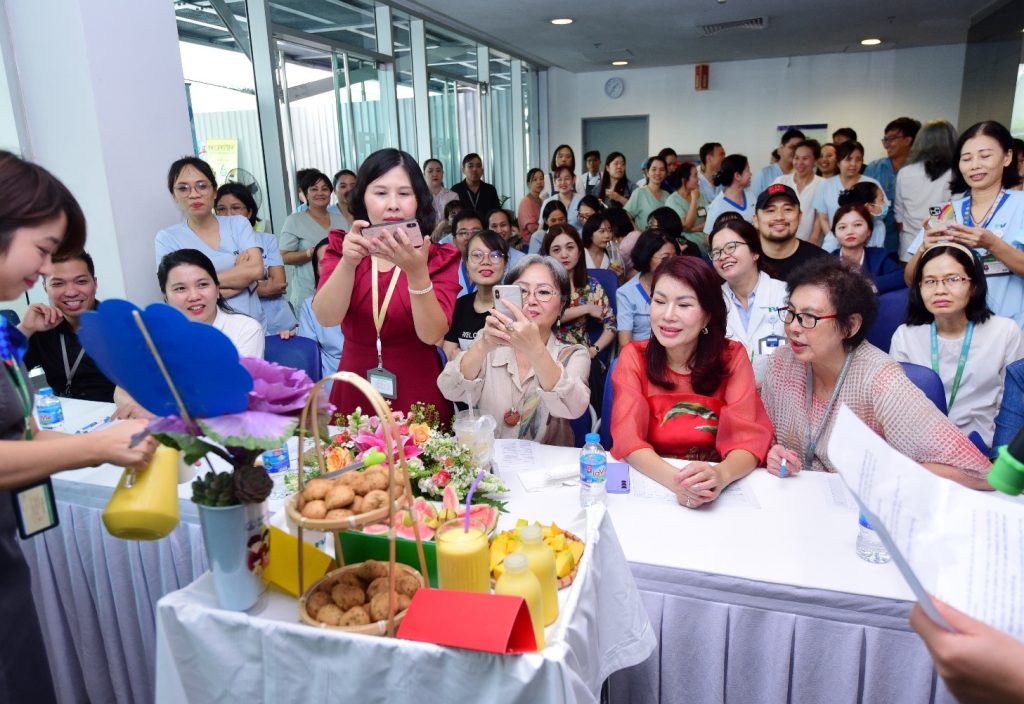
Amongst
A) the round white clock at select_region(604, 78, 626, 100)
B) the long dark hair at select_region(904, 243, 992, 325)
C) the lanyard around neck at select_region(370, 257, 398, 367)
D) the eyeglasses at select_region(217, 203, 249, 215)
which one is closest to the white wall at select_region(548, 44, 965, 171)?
the round white clock at select_region(604, 78, 626, 100)

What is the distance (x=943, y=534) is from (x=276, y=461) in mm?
1684

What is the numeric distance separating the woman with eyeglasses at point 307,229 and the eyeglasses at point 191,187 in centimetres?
168

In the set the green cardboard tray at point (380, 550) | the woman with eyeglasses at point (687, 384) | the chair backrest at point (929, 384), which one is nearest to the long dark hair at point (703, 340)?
the woman with eyeglasses at point (687, 384)

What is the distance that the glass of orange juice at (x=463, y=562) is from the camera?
105cm

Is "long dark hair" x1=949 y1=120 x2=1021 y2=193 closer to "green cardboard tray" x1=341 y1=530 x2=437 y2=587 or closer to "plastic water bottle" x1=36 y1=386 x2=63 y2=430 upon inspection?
"green cardboard tray" x1=341 y1=530 x2=437 y2=587

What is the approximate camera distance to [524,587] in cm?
99

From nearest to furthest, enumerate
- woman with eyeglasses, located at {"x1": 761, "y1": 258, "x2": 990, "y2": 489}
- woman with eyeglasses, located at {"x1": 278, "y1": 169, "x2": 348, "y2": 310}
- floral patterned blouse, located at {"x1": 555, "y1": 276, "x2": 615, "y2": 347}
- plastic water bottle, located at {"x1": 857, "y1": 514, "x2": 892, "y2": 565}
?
→ plastic water bottle, located at {"x1": 857, "y1": 514, "x2": 892, "y2": 565}, woman with eyeglasses, located at {"x1": 761, "y1": 258, "x2": 990, "y2": 489}, floral patterned blouse, located at {"x1": 555, "y1": 276, "x2": 615, "y2": 347}, woman with eyeglasses, located at {"x1": 278, "y1": 169, "x2": 348, "y2": 310}

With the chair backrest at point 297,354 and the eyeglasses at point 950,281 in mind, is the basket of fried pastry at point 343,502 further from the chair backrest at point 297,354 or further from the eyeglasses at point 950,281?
the eyeglasses at point 950,281

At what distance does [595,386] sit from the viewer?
10.4 feet

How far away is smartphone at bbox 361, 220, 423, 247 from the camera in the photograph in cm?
191

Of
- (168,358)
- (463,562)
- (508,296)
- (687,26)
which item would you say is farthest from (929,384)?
(687,26)

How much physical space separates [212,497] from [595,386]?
2262 mm

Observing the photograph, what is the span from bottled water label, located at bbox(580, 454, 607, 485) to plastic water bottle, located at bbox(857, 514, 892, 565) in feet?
2.00

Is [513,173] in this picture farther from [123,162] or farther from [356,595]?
[356,595]
